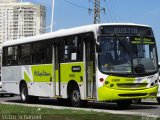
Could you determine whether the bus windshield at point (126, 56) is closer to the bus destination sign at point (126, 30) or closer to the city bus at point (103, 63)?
the city bus at point (103, 63)

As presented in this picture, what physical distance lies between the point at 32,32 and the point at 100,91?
49399 millimetres

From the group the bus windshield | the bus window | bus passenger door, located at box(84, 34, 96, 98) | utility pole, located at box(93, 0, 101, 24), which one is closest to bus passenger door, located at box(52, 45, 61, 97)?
the bus window

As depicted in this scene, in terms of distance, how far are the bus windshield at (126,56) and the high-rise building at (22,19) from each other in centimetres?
4458

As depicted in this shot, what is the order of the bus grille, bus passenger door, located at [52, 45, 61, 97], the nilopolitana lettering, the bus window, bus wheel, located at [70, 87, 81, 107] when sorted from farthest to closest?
1. the nilopolitana lettering
2. bus passenger door, located at [52, 45, 61, 97]
3. bus wheel, located at [70, 87, 81, 107]
4. the bus window
5. the bus grille

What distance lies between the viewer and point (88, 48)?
17.9m

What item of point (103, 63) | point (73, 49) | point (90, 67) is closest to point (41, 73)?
point (73, 49)

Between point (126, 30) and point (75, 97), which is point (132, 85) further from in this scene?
point (75, 97)

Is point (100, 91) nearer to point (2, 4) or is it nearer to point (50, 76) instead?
point (50, 76)

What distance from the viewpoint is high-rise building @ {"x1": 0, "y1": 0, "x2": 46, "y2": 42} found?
6425 cm

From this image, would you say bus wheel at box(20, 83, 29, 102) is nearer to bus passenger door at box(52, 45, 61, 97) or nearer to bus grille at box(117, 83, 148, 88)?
bus passenger door at box(52, 45, 61, 97)

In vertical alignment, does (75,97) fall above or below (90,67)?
below

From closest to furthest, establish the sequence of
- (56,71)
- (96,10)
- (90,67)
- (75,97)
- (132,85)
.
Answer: (132,85), (90,67), (75,97), (56,71), (96,10)

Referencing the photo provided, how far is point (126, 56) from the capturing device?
1728 cm

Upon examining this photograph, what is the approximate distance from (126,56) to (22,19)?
48068 mm
